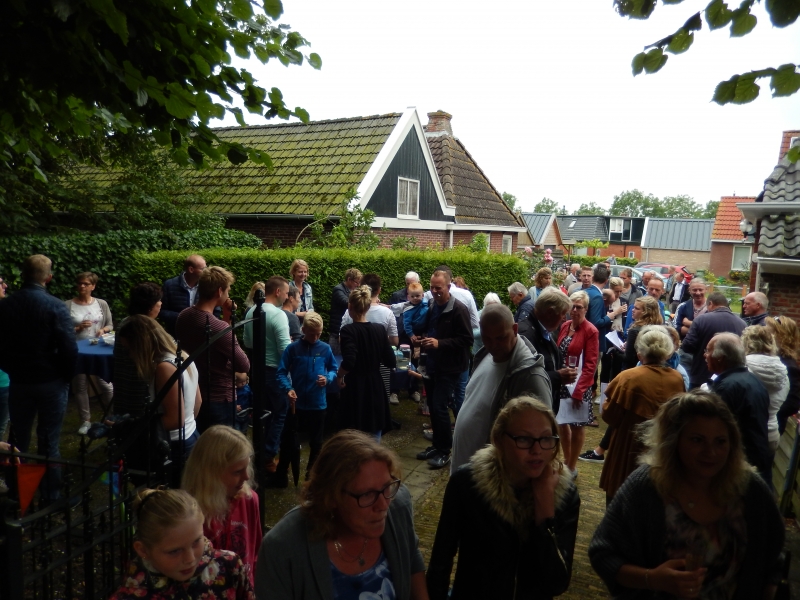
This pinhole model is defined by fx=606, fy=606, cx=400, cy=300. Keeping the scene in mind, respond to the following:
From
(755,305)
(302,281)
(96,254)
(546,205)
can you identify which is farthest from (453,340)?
(546,205)

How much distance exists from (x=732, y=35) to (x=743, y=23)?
2.8 inches

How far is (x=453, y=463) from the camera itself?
3.91m

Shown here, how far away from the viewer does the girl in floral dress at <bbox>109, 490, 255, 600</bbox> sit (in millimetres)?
2336

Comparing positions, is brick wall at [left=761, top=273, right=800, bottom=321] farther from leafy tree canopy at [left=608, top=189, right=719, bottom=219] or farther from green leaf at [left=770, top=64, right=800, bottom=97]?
leafy tree canopy at [left=608, top=189, right=719, bottom=219]

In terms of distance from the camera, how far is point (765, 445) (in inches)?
163

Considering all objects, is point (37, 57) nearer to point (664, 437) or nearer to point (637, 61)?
point (637, 61)

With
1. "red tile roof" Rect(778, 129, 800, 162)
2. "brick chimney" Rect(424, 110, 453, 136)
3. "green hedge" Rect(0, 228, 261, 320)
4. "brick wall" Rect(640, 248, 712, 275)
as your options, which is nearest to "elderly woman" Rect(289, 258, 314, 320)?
"green hedge" Rect(0, 228, 261, 320)

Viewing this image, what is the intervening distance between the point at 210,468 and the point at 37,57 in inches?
94.4

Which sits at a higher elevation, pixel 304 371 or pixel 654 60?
pixel 654 60

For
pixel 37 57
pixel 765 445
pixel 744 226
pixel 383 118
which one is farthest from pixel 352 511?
pixel 383 118

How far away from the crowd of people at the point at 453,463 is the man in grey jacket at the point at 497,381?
0.01 metres

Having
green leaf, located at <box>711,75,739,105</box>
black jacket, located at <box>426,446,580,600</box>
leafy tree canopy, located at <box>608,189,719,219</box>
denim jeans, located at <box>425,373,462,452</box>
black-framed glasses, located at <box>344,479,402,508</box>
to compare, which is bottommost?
denim jeans, located at <box>425,373,462,452</box>

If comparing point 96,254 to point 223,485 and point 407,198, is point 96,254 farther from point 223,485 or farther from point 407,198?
point 407,198

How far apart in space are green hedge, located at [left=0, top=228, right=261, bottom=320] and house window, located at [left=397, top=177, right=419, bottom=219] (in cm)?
707
